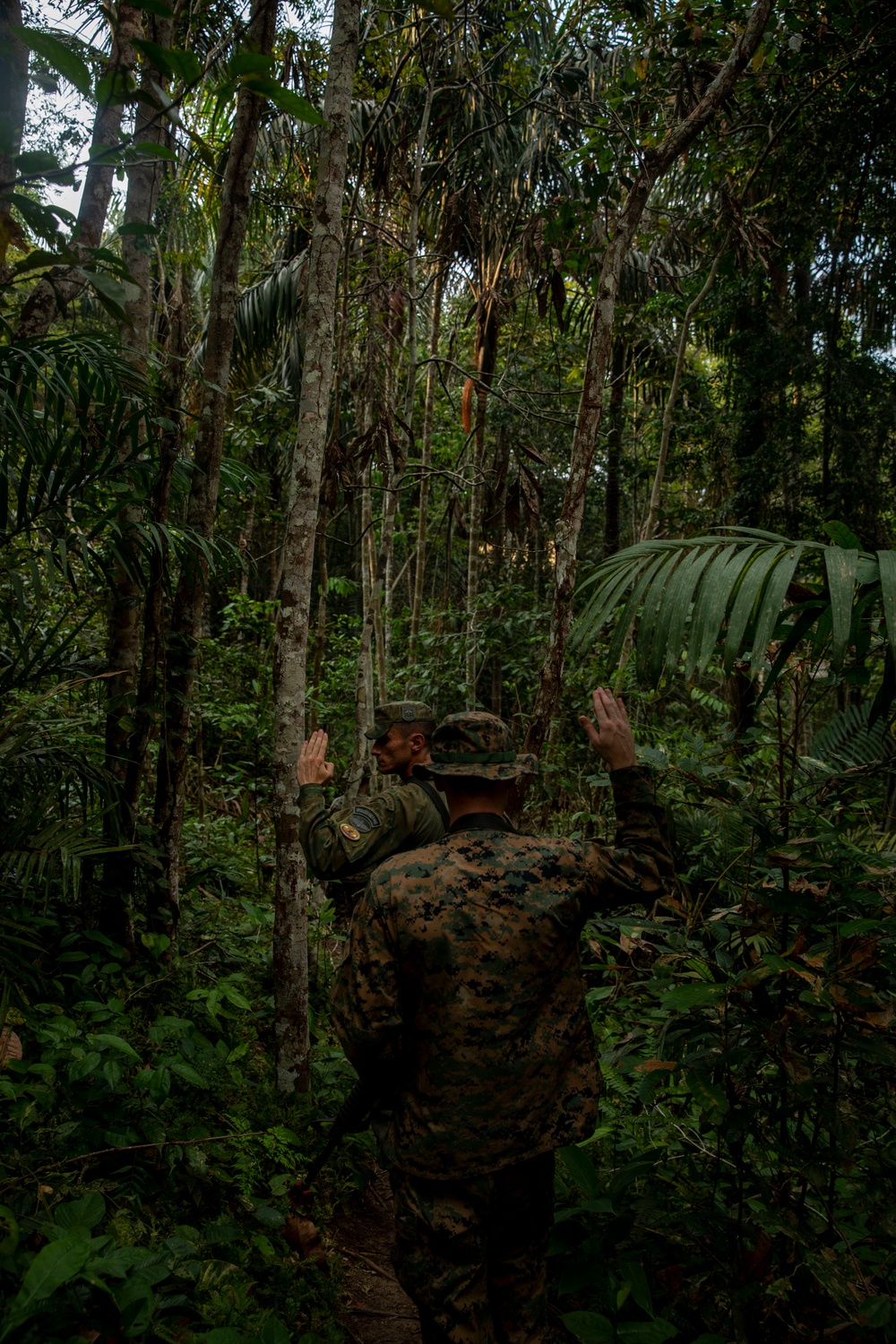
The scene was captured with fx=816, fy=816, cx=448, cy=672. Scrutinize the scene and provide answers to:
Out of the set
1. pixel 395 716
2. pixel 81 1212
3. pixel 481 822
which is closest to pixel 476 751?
pixel 481 822

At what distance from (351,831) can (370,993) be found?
90cm

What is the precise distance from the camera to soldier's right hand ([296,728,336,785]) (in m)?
2.98

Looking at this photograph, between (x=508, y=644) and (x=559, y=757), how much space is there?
1.54 metres

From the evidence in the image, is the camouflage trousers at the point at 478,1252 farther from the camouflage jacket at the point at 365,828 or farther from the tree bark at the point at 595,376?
the tree bark at the point at 595,376

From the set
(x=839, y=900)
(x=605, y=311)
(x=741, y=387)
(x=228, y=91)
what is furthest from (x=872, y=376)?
(x=228, y=91)

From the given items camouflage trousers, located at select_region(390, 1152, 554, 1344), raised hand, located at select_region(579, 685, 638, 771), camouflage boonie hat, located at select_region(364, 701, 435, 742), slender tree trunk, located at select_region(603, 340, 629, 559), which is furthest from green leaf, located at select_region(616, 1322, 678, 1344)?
slender tree trunk, located at select_region(603, 340, 629, 559)

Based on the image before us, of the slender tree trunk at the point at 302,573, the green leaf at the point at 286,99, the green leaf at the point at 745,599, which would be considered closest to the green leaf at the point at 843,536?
the green leaf at the point at 745,599

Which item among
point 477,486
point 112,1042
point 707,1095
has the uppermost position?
point 477,486

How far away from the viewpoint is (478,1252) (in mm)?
2113

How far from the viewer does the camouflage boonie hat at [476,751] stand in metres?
2.23

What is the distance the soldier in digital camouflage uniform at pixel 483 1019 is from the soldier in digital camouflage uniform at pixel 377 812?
703 mm

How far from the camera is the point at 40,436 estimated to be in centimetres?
289

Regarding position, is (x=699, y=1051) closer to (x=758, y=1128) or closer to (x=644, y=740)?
(x=758, y=1128)

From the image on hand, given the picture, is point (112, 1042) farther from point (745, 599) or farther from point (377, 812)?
point (745, 599)
